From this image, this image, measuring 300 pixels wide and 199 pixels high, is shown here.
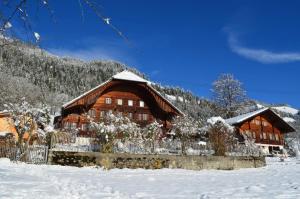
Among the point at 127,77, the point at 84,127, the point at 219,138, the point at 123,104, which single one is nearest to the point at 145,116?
the point at 123,104

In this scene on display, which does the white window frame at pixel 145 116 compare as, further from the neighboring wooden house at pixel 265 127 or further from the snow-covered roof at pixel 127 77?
the neighboring wooden house at pixel 265 127

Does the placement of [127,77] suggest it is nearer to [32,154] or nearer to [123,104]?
[123,104]

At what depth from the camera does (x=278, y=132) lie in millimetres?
55406

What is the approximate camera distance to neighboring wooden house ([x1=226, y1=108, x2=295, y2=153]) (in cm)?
5003

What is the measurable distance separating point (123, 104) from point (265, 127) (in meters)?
22.1

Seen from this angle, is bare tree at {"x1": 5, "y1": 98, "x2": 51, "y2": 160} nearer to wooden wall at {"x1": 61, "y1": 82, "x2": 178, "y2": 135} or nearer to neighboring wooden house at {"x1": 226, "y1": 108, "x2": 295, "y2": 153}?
wooden wall at {"x1": 61, "y1": 82, "x2": 178, "y2": 135}

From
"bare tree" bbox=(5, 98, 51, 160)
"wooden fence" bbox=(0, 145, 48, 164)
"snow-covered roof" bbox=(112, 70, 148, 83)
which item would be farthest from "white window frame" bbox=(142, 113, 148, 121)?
"wooden fence" bbox=(0, 145, 48, 164)

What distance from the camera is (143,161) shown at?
23.1m

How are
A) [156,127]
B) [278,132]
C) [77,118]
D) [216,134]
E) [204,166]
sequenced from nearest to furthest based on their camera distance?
[204,166], [216,134], [156,127], [77,118], [278,132]

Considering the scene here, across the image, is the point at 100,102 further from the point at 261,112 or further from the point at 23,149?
the point at 261,112

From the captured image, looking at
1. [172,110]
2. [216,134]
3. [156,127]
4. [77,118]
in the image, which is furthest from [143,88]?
[216,134]

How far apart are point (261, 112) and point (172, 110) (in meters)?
16.4

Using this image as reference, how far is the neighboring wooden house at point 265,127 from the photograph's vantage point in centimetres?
5003

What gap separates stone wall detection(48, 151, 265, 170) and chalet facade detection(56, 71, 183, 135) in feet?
51.5
